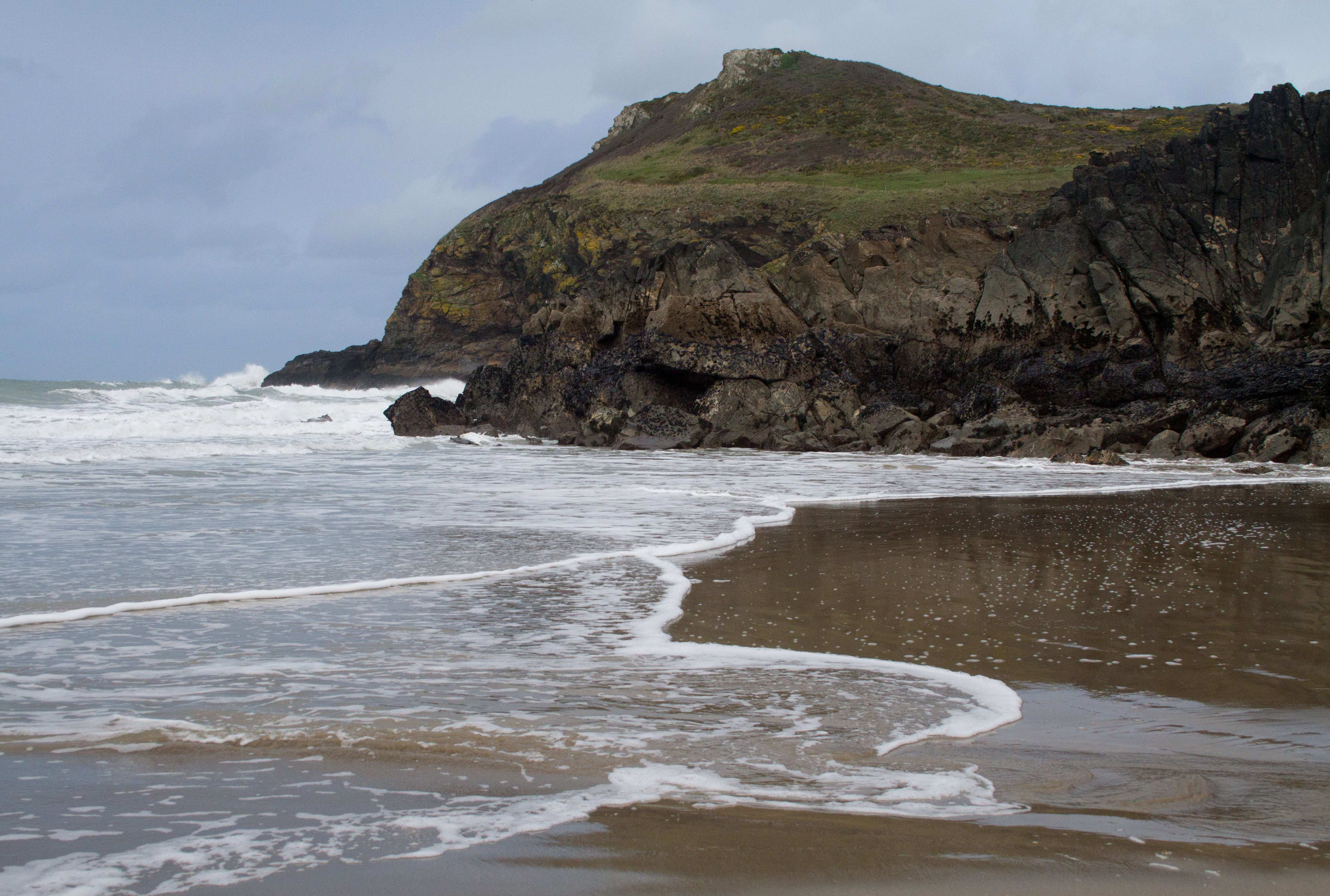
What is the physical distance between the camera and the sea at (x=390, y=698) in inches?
88.4

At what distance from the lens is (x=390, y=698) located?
3309 mm

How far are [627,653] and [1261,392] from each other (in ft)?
65.6

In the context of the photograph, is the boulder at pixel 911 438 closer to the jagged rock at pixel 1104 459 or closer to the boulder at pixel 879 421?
the boulder at pixel 879 421

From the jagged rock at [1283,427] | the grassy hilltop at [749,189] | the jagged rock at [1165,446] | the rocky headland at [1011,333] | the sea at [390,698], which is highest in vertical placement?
the grassy hilltop at [749,189]

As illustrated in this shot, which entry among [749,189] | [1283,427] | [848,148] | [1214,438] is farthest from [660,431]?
[848,148]

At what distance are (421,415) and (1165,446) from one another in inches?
762

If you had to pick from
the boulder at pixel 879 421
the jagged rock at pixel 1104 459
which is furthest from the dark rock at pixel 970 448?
the jagged rock at pixel 1104 459

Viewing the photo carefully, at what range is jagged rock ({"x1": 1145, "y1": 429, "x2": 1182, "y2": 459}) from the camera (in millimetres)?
17891

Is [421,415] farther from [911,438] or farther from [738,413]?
[911,438]

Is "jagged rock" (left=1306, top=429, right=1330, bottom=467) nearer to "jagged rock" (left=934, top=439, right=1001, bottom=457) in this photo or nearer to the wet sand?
"jagged rock" (left=934, top=439, right=1001, bottom=457)

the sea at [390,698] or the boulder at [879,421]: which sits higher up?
the boulder at [879,421]

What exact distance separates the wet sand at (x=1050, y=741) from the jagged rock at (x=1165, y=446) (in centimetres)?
1183

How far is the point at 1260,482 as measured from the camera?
12930mm

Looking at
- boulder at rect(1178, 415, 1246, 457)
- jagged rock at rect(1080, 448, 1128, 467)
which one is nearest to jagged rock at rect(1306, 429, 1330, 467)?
boulder at rect(1178, 415, 1246, 457)
